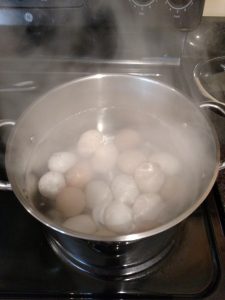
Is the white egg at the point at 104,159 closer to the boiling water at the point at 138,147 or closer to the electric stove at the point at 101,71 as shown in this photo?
the boiling water at the point at 138,147

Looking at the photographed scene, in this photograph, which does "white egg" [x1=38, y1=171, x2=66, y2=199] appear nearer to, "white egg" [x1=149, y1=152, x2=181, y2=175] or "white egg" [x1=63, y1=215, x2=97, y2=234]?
"white egg" [x1=63, y1=215, x2=97, y2=234]

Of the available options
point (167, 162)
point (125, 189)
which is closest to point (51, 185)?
point (125, 189)

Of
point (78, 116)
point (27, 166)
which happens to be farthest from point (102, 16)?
point (27, 166)

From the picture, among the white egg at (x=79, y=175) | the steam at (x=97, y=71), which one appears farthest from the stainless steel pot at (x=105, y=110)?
the white egg at (x=79, y=175)

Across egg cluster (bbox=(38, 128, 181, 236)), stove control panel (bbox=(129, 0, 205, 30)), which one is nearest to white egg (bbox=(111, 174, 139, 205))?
egg cluster (bbox=(38, 128, 181, 236))

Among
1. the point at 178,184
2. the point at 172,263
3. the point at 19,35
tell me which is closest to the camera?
the point at 172,263

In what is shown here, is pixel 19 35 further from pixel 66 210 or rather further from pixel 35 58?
pixel 66 210
